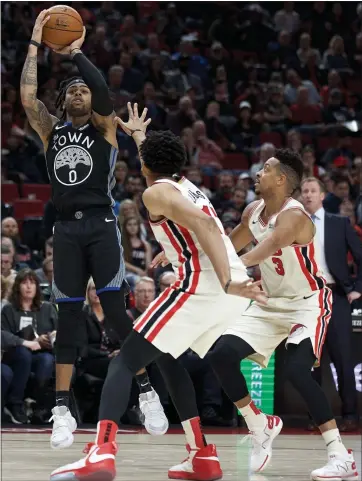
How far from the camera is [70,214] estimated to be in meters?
6.04

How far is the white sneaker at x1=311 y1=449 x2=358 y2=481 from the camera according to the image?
5.20 metres

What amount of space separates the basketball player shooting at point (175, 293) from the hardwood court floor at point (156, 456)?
55cm

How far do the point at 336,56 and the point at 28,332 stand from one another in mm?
9142

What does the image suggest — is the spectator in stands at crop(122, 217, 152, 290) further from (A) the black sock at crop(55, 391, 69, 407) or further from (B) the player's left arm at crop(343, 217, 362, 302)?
(A) the black sock at crop(55, 391, 69, 407)

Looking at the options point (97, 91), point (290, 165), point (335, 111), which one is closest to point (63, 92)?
point (97, 91)

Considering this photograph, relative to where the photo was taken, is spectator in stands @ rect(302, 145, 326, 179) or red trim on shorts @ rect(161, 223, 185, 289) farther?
spectator in stands @ rect(302, 145, 326, 179)

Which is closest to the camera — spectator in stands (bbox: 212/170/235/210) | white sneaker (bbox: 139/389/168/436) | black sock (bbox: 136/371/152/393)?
white sneaker (bbox: 139/389/168/436)

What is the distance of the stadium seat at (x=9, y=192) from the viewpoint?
42.1 feet

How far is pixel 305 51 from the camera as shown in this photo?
16328 mm

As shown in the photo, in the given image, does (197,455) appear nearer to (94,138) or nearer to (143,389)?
(143,389)

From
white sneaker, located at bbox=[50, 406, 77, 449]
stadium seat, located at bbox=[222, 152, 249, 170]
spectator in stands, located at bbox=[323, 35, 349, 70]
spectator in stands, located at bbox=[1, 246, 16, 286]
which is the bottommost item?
white sneaker, located at bbox=[50, 406, 77, 449]

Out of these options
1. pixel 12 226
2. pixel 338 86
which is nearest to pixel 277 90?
pixel 338 86

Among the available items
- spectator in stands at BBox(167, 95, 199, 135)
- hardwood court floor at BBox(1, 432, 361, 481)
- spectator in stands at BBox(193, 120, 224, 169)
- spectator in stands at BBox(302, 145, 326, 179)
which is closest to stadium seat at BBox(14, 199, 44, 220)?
spectator in stands at BBox(193, 120, 224, 169)

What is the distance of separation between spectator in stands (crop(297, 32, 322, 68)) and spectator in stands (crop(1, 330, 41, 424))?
352 inches
